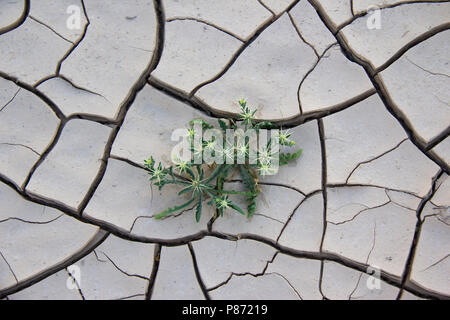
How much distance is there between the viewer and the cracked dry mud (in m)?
2.74

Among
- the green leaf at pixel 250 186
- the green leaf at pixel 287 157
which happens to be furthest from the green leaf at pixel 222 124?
the green leaf at pixel 287 157

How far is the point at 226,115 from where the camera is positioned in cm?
278

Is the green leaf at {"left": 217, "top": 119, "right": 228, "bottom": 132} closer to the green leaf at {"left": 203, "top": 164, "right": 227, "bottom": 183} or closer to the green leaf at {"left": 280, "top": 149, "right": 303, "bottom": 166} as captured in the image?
the green leaf at {"left": 203, "top": 164, "right": 227, "bottom": 183}

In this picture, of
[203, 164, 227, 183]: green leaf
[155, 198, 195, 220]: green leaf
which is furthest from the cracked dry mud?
[203, 164, 227, 183]: green leaf

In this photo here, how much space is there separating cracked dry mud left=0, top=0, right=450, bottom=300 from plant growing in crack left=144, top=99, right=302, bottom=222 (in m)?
0.07

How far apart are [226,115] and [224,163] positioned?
29cm

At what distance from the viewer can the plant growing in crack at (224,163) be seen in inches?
103

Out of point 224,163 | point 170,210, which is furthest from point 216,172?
point 170,210

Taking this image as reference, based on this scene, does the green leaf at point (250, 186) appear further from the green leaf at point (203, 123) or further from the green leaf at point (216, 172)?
the green leaf at point (203, 123)

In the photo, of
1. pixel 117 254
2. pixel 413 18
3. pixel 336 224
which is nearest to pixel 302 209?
pixel 336 224

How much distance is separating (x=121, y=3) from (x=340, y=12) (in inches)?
49.6

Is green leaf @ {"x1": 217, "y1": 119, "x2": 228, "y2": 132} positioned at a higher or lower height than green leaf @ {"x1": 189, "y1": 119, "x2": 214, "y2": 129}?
lower

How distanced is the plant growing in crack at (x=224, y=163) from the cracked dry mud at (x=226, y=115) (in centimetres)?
7

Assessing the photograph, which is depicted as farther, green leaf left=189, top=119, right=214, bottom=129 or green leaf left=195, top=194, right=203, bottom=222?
green leaf left=189, top=119, right=214, bottom=129
